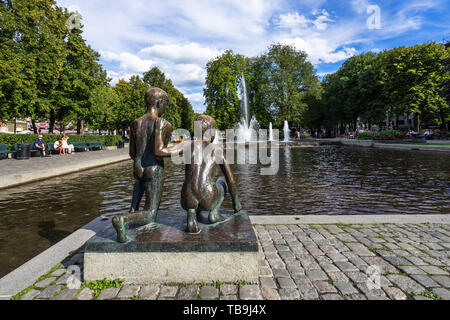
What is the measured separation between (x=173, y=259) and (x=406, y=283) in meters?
2.80

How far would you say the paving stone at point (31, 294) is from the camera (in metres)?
2.72

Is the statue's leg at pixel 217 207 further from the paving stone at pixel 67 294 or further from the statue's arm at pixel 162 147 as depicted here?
the paving stone at pixel 67 294

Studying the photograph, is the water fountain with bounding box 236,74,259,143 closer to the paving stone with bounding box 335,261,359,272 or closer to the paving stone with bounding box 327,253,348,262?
the paving stone with bounding box 327,253,348,262

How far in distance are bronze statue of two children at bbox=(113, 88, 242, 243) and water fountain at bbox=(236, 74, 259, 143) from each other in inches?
1497

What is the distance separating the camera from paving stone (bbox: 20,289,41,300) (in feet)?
8.94

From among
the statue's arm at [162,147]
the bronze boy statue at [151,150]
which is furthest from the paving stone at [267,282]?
the statue's arm at [162,147]

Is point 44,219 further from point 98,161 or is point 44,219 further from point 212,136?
point 98,161

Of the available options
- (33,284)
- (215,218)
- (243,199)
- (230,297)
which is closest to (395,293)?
(230,297)

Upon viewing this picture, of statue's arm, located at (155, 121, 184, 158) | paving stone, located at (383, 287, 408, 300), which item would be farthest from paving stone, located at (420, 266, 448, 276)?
statue's arm, located at (155, 121, 184, 158)

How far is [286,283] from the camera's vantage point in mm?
2992

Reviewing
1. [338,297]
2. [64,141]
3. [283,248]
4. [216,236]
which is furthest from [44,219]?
[64,141]

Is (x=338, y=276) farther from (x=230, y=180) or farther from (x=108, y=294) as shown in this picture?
(x=108, y=294)

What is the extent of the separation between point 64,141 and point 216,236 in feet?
74.8

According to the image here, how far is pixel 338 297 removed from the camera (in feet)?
8.93
